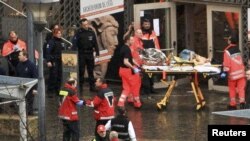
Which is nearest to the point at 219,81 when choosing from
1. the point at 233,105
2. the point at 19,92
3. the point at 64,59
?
the point at 233,105

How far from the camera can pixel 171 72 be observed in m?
17.1

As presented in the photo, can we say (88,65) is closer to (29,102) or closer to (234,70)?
(234,70)

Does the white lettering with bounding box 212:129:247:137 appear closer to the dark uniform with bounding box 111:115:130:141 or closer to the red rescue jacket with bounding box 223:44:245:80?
the dark uniform with bounding box 111:115:130:141

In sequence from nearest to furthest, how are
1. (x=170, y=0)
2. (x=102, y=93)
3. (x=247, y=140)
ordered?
(x=247, y=140) < (x=102, y=93) < (x=170, y=0)

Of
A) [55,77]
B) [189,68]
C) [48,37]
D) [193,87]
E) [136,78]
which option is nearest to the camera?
[189,68]

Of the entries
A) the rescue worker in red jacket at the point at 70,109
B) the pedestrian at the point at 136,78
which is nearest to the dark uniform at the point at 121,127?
the rescue worker in red jacket at the point at 70,109

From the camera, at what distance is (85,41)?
64.2 ft

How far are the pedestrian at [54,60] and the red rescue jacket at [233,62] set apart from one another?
455 centimetres

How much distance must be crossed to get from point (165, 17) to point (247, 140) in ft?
45.1

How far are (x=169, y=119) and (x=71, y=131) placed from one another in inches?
141

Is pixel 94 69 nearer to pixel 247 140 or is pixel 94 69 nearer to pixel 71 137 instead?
pixel 71 137

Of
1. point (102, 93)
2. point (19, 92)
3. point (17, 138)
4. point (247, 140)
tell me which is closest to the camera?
point (247, 140)

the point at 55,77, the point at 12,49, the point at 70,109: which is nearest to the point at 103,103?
the point at 70,109

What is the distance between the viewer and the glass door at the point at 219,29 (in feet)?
66.0
